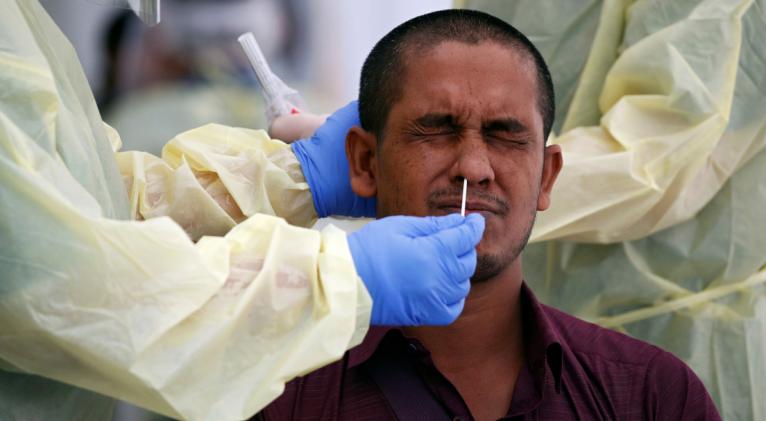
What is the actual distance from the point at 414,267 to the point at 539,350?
1.40ft

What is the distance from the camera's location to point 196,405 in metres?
1.32

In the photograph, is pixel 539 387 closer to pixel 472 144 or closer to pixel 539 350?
pixel 539 350

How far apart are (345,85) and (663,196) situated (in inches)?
67.3

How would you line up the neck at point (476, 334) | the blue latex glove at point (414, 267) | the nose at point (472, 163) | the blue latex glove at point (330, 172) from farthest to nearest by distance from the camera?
the blue latex glove at point (330, 172) < the neck at point (476, 334) < the nose at point (472, 163) < the blue latex glove at point (414, 267)

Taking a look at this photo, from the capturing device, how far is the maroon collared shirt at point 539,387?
175cm

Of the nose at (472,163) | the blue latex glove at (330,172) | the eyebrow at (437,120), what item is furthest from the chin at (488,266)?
the blue latex glove at (330,172)

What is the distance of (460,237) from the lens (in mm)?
1521

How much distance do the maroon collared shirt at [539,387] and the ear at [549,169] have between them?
23 centimetres

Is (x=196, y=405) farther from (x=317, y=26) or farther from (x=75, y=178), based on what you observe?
(x=317, y=26)

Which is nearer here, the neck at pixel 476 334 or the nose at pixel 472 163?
→ the nose at pixel 472 163

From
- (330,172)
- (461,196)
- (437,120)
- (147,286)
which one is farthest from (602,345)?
(147,286)

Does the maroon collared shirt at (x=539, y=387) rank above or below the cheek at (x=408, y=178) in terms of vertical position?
below

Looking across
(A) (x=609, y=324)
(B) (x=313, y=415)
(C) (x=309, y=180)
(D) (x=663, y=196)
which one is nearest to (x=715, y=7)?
(D) (x=663, y=196)

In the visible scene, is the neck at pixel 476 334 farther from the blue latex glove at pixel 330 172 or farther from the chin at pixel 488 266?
the blue latex glove at pixel 330 172
